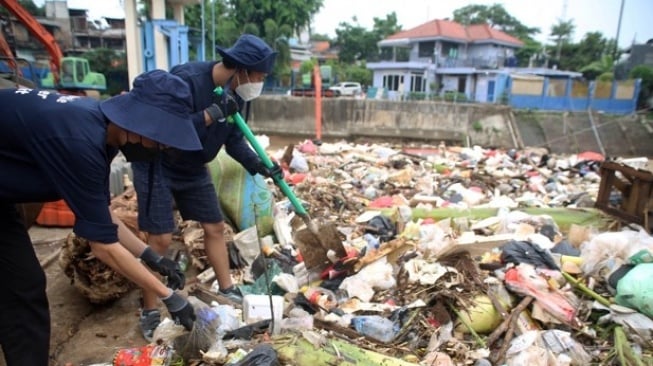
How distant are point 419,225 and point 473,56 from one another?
27.5 meters

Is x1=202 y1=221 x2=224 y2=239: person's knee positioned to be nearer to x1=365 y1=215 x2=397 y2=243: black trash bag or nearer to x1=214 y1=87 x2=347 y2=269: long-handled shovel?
x1=214 y1=87 x2=347 y2=269: long-handled shovel

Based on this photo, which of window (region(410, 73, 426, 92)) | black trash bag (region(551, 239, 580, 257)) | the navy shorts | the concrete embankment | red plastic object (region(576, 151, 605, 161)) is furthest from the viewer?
window (region(410, 73, 426, 92))

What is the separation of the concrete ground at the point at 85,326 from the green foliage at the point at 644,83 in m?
23.4

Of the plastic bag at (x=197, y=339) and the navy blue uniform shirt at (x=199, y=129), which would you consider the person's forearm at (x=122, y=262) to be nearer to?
the plastic bag at (x=197, y=339)

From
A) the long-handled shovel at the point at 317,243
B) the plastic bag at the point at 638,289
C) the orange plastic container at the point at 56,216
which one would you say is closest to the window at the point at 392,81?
the orange plastic container at the point at 56,216

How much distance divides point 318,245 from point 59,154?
1.92 meters

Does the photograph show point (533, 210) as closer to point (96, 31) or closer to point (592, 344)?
point (592, 344)

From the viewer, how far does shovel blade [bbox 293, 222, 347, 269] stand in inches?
121

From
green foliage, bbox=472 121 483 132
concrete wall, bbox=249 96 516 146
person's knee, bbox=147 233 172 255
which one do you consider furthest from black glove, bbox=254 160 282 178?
green foliage, bbox=472 121 483 132

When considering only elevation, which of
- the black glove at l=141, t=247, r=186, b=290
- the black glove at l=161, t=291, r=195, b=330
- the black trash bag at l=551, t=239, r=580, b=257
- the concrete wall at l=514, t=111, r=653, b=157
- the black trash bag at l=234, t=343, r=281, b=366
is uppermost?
the black glove at l=141, t=247, r=186, b=290

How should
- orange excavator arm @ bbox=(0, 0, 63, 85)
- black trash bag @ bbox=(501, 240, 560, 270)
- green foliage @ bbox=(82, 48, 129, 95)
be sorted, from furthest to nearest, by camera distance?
1. green foliage @ bbox=(82, 48, 129, 95)
2. orange excavator arm @ bbox=(0, 0, 63, 85)
3. black trash bag @ bbox=(501, 240, 560, 270)

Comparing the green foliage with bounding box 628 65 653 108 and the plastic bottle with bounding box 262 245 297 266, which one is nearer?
the plastic bottle with bounding box 262 245 297 266

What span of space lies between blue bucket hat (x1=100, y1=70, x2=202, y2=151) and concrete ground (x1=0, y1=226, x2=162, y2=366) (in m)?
1.43

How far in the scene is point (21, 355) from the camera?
176 centimetres
